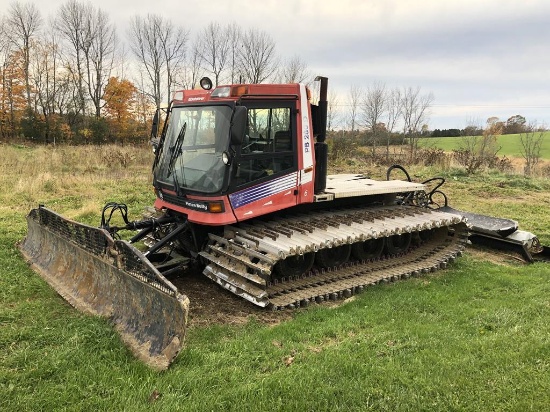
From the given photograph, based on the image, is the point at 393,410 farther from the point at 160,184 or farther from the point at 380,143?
the point at 380,143

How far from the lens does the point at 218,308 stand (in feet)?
18.2

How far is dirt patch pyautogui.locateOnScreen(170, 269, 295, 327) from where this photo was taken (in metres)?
5.20

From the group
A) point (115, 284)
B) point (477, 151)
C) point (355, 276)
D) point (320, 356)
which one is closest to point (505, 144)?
point (477, 151)

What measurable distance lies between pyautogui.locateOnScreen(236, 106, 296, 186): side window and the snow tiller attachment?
182 centimetres

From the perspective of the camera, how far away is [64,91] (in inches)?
1602

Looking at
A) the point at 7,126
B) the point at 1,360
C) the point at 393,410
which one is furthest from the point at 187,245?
the point at 7,126

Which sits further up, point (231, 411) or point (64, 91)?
point (64, 91)

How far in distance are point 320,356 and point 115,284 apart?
2260mm

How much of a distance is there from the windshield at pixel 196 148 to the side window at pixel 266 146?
0.98ft

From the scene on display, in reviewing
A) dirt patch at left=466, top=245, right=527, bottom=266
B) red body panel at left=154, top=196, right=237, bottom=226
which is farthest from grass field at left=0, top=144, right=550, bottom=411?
red body panel at left=154, top=196, right=237, bottom=226

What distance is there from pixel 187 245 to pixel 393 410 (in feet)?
13.5

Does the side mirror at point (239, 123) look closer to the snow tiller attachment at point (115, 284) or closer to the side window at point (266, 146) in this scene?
the side window at point (266, 146)

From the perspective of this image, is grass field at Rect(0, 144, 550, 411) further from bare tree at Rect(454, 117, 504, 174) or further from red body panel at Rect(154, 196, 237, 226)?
bare tree at Rect(454, 117, 504, 174)

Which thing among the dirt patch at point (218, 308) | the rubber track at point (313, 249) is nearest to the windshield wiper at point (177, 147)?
the rubber track at point (313, 249)
